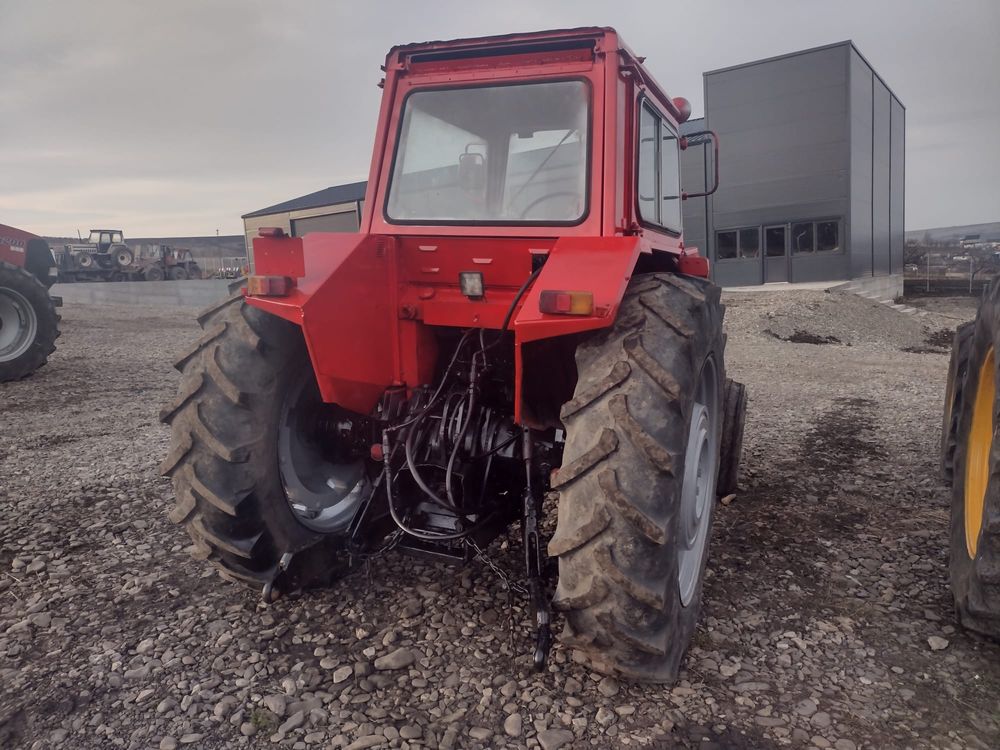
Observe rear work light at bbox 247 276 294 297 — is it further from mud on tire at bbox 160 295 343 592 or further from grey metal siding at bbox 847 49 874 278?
grey metal siding at bbox 847 49 874 278

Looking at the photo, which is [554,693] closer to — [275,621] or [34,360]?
[275,621]

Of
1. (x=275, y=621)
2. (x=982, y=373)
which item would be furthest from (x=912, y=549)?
(x=275, y=621)

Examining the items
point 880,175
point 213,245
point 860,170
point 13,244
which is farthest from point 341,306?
point 213,245

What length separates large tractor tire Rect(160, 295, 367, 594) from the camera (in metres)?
2.73

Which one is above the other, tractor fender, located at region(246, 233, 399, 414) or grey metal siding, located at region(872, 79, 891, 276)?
grey metal siding, located at region(872, 79, 891, 276)

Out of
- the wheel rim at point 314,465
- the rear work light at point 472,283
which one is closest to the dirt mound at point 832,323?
the wheel rim at point 314,465

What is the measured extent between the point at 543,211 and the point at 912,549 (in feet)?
8.14

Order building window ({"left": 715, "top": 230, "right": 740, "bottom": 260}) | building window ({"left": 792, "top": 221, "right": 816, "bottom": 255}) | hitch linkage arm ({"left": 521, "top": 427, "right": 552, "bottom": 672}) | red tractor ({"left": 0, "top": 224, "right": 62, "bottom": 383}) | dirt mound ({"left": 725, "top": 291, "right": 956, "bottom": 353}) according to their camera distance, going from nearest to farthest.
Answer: hitch linkage arm ({"left": 521, "top": 427, "right": 552, "bottom": 672}) → red tractor ({"left": 0, "top": 224, "right": 62, "bottom": 383}) → dirt mound ({"left": 725, "top": 291, "right": 956, "bottom": 353}) → building window ({"left": 792, "top": 221, "right": 816, "bottom": 255}) → building window ({"left": 715, "top": 230, "right": 740, "bottom": 260})

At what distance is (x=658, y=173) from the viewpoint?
3605mm

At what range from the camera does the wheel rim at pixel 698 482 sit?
2830 mm

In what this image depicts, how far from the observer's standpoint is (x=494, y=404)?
10.5ft

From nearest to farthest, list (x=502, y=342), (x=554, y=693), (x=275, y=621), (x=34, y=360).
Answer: (x=554, y=693)
(x=275, y=621)
(x=502, y=342)
(x=34, y=360)

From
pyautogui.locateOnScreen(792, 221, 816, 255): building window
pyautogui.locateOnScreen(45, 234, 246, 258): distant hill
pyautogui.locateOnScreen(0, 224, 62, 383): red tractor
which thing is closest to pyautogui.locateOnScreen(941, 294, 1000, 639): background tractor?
pyautogui.locateOnScreen(0, 224, 62, 383): red tractor

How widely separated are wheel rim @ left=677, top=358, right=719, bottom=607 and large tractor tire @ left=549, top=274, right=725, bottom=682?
0.44 meters
